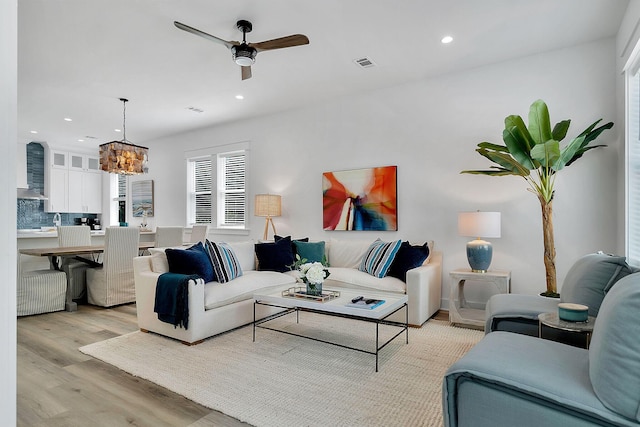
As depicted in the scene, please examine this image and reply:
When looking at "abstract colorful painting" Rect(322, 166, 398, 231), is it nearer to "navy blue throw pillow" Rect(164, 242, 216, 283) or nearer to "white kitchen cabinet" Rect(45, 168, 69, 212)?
"navy blue throw pillow" Rect(164, 242, 216, 283)

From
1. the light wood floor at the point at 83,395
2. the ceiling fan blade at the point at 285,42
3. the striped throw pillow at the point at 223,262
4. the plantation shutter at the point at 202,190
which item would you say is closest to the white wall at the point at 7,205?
the light wood floor at the point at 83,395

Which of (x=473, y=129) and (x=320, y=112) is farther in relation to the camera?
(x=320, y=112)

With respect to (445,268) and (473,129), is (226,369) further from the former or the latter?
(473,129)

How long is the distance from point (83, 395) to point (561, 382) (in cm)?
264

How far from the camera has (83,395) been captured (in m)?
2.29

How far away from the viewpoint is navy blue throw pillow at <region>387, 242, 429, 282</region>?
3865mm

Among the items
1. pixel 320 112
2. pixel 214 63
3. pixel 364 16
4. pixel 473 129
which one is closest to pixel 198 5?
pixel 214 63

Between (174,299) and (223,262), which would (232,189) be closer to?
(223,262)

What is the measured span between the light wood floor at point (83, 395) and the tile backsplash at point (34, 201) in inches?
227

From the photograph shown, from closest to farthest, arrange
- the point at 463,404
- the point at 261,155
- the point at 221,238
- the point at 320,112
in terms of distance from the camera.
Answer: the point at 463,404
the point at 320,112
the point at 261,155
the point at 221,238

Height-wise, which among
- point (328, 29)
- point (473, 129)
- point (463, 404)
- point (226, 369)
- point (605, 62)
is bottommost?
point (226, 369)

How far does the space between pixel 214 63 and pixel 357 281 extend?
2898 mm

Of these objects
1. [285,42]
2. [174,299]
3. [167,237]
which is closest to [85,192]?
[167,237]

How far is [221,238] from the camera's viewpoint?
22.1 feet
